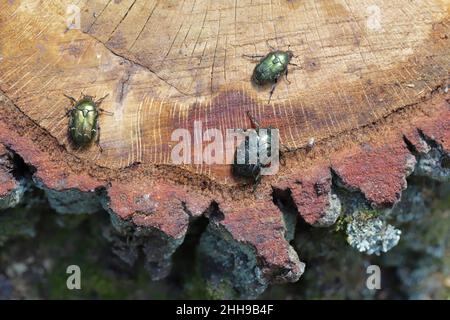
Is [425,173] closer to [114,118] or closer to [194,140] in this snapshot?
[194,140]

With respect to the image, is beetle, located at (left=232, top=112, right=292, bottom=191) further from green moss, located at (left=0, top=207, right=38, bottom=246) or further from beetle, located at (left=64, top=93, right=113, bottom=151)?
green moss, located at (left=0, top=207, right=38, bottom=246)

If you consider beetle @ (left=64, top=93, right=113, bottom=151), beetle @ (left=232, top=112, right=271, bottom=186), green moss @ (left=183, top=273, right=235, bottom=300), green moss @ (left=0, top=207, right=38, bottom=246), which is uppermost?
beetle @ (left=64, top=93, right=113, bottom=151)

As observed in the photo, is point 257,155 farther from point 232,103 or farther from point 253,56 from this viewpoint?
point 253,56

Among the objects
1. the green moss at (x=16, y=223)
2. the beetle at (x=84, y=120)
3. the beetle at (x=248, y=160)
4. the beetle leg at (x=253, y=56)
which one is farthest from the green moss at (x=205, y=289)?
the beetle leg at (x=253, y=56)

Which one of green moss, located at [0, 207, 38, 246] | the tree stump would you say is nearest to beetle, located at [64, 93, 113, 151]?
the tree stump

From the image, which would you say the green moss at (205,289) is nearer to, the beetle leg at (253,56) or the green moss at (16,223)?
the green moss at (16,223)
